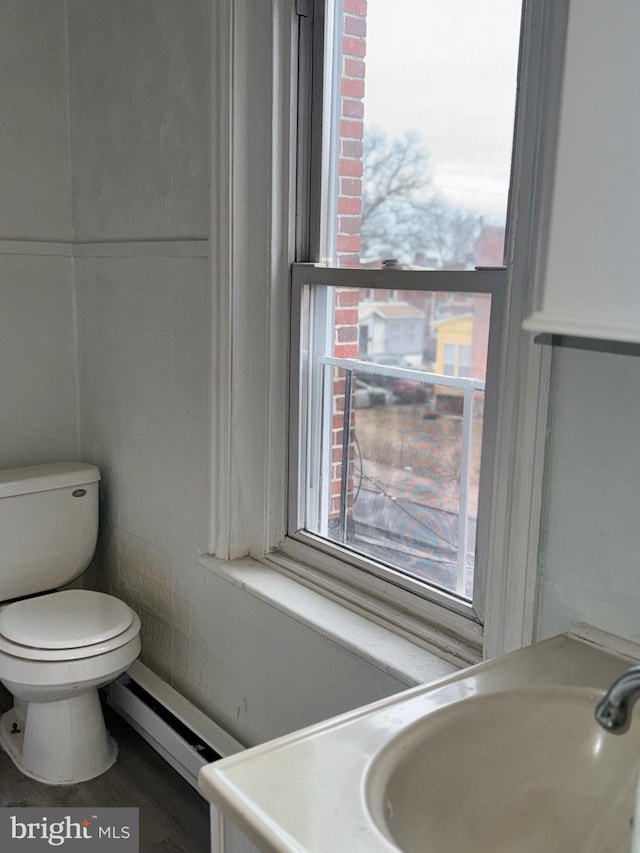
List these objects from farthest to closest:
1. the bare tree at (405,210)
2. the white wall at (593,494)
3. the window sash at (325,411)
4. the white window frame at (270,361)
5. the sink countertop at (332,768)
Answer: the bare tree at (405,210)
the window sash at (325,411)
the white window frame at (270,361)
the white wall at (593,494)
the sink countertop at (332,768)

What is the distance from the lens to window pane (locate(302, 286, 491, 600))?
1720 millimetres

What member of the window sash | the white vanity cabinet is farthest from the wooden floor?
the white vanity cabinet

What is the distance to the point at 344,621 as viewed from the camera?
177 centimetres

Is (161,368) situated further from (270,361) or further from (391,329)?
(391,329)

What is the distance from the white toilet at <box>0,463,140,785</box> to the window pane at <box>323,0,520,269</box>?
43.1 inches

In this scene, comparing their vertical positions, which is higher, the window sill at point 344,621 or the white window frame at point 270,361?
the white window frame at point 270,361

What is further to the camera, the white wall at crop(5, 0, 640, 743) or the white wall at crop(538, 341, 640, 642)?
the white wall at crop(5, 0, 640, 743)

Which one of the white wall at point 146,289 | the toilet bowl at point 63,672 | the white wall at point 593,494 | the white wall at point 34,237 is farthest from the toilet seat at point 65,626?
the white wall at point 593,494

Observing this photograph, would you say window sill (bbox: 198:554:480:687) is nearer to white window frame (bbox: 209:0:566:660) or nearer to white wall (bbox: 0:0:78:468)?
white window frame (bbox: 209:0:566:660)

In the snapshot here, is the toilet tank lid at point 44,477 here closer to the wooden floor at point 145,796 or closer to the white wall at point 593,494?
the wooden floor at point 145,796

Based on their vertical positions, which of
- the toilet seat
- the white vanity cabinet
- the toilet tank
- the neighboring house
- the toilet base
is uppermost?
the white vanity cabinet

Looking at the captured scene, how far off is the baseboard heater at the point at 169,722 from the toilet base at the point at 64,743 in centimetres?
14

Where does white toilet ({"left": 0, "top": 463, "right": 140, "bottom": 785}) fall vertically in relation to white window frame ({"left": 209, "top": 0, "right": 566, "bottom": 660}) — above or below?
below

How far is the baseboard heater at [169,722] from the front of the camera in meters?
2.11
